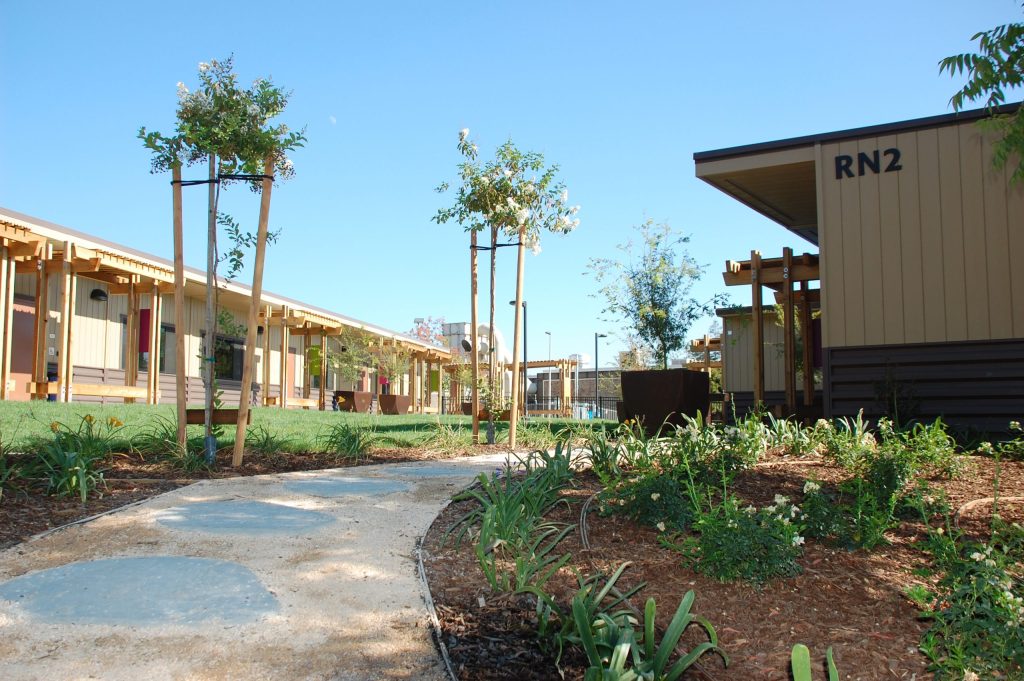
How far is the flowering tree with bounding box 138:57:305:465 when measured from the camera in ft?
18.0

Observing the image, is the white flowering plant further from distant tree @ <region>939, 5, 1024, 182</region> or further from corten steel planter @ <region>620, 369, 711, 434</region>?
corten steel planter @ <region>620, 369, 711, 434</region>

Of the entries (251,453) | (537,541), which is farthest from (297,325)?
(537,541)

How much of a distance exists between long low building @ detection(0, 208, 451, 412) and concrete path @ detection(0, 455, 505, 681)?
8.32 feet

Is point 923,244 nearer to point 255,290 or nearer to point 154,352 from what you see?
point 255,290

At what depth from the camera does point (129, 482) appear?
4.69 m

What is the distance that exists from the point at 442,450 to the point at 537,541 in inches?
146

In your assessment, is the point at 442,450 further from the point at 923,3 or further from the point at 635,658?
the point at 923,3

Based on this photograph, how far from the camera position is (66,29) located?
24.0 ft

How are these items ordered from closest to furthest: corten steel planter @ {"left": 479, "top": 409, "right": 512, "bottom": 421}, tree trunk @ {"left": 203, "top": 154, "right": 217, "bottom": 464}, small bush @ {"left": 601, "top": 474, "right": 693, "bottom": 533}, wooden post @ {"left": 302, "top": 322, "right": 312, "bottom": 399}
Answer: small bush @ {"left": 601, "top": 474, "right": 693, "bottom": 533}
tree trunk @ {"left": 203, "top": 154, "right": 217, "bottom": 464}
corten steel planter @ {"left": 479, "top": 409, "right": 512, "bottom": 421}
wooden post @ {"left": 302, "top": 322, "right": 312, "bottom": 399}

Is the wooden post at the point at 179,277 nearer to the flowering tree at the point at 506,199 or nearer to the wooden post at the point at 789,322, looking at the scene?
the flowering tree at the point at 506,199

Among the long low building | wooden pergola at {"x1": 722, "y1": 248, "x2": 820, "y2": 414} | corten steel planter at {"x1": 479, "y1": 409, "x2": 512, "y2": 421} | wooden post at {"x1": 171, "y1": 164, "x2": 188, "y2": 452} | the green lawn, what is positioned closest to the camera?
wooden post at {"x1": 171, "y1": 164, "x2": 188, "y2": 452}

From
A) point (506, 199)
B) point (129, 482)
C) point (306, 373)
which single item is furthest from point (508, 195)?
point (306, 373)

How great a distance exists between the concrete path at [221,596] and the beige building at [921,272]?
5.38m

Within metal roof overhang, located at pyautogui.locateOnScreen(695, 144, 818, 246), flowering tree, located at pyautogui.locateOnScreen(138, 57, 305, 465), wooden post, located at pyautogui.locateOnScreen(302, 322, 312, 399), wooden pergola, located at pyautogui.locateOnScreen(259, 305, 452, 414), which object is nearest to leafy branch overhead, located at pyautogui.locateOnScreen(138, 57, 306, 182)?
flowering tree, located at pyautogui.locateOnScreen(138, 57, 305, 465)
